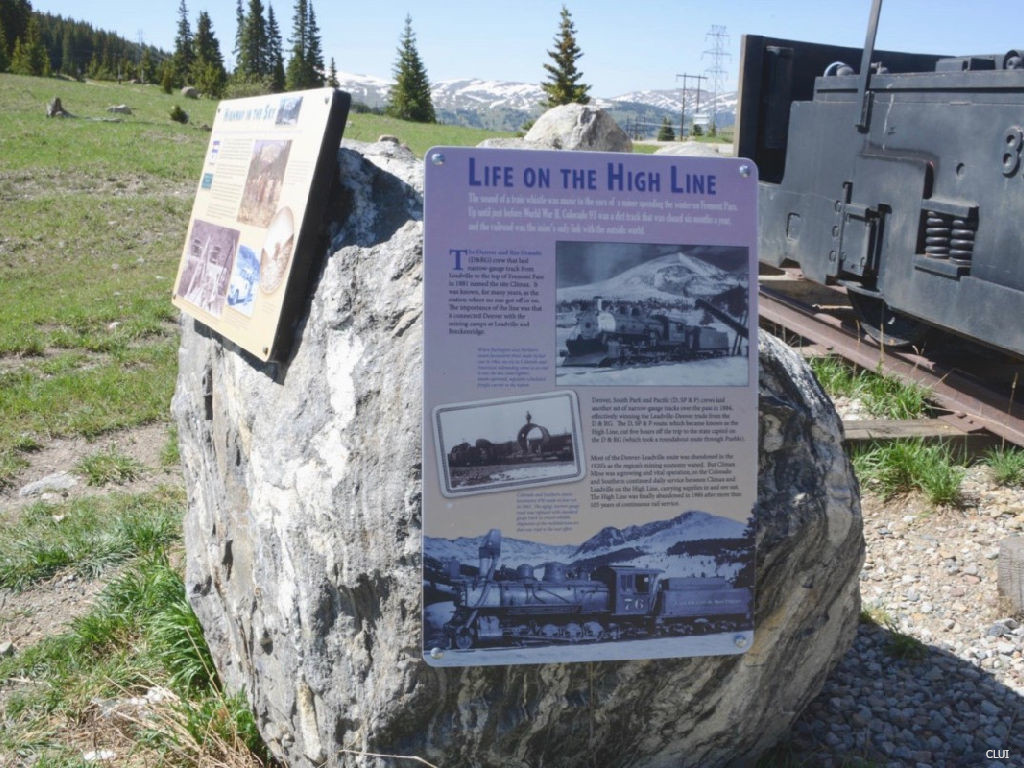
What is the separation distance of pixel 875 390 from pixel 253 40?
8182 cm

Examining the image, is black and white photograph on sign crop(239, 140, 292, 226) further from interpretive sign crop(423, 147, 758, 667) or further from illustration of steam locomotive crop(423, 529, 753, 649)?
illustration of steam locomotive crop(423, 529, 753, 649)

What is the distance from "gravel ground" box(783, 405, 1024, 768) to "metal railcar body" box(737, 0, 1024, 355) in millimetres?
1141

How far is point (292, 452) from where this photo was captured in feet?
8.35

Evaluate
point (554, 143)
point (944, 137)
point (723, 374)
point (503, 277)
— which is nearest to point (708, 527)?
point (723, 374)

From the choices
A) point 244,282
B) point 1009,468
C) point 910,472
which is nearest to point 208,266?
point 244,282

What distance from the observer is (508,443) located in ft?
7.59

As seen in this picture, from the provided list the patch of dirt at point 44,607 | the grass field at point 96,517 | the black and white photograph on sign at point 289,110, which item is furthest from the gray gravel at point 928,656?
the patch of dirt at point 44,607

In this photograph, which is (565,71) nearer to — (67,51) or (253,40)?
(253,40)

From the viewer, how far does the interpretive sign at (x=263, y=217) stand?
2.69m

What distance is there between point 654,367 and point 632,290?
7.6 inches

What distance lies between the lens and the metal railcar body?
5105mm

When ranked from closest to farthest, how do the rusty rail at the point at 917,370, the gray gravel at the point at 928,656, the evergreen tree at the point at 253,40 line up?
the gray gravel at the point at 928,656, the rusty rail at the point at 917,370, the evergreen tree at the point at 253,40

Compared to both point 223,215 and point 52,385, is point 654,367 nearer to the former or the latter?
point 223,215

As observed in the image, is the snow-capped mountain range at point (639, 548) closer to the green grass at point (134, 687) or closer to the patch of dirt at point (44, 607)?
the green grass at point (134, 687)
